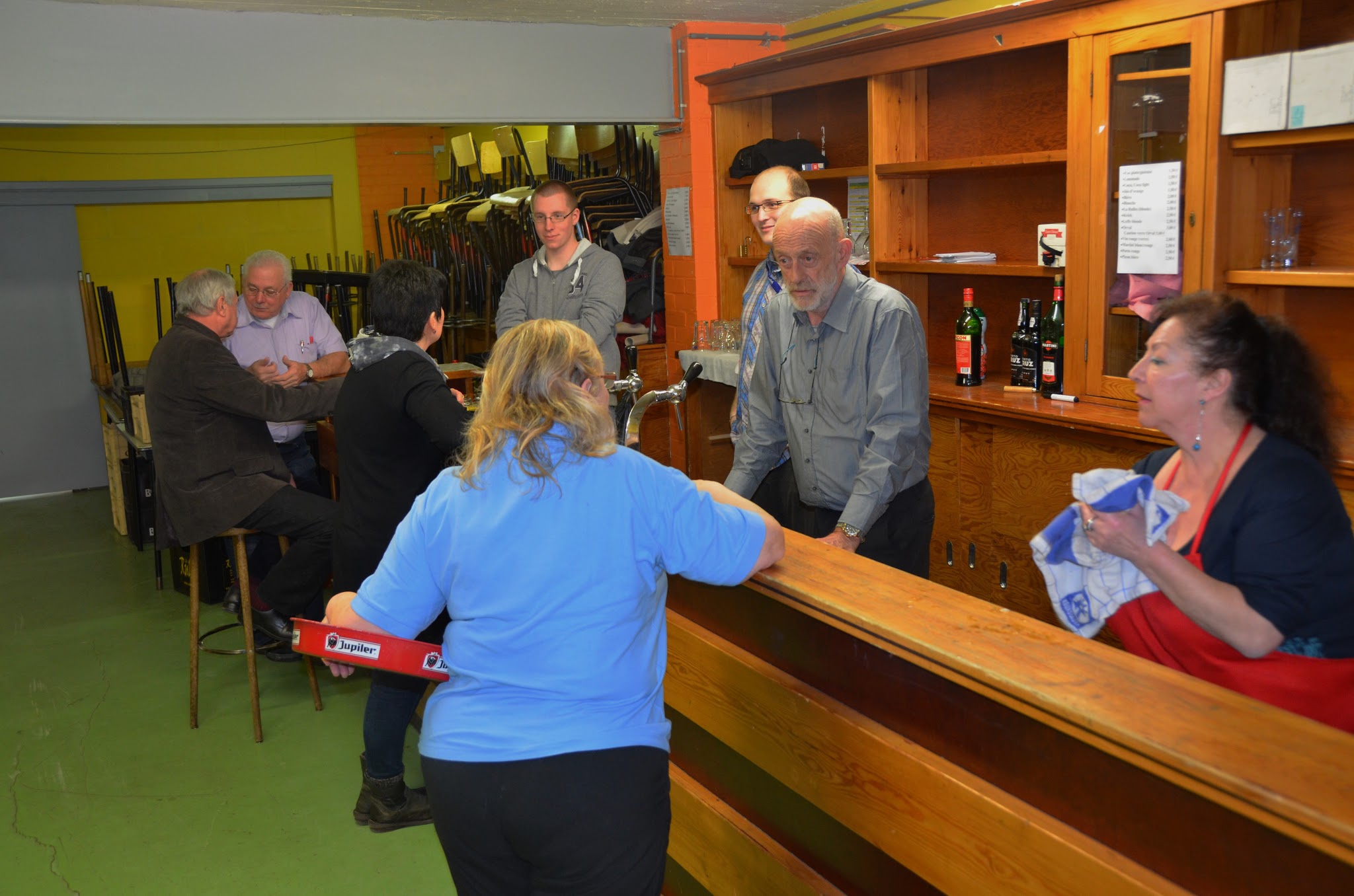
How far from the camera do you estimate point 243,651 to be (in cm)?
415

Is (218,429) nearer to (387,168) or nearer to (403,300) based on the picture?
(403,300)

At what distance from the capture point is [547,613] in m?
1.64

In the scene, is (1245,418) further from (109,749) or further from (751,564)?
(109,749)

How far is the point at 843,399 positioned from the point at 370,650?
1434 mm

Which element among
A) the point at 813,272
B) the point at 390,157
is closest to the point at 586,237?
the point at 813,272

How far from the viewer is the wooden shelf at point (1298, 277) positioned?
3.18 m

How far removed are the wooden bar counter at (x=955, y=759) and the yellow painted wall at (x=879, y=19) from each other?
120 inches

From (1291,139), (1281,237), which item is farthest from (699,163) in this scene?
(1291,139)

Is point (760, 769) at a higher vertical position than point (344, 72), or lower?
lower

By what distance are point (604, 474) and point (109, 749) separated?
3.06m

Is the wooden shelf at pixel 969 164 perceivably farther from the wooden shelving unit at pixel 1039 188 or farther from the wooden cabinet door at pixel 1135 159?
the wooden cabinet door at pixel 1135 159

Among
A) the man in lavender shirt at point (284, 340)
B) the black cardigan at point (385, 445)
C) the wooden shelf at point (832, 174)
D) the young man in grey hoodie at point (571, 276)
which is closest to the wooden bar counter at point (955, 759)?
the black cardigan at point (385, 445)

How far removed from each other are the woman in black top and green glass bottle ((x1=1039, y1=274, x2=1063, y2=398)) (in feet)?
7.11

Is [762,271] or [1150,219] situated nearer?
[1150,219]
